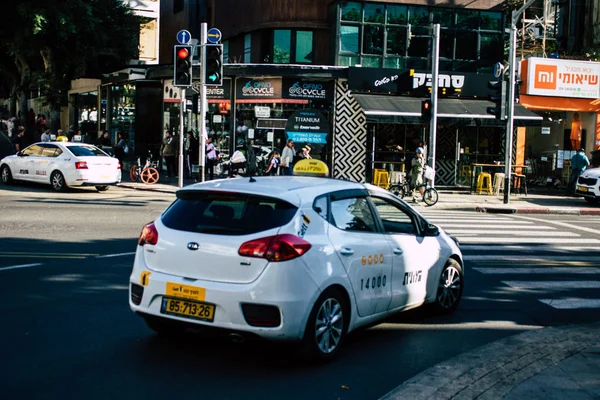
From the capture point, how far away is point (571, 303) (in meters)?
9.62

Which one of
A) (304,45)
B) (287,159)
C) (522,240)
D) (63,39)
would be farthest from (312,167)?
(63,39)

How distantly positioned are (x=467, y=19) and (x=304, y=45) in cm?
711

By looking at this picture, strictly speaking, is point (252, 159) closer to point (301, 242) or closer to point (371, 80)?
point (371, 80)

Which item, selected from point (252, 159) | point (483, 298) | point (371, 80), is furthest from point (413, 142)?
point (483, 298)

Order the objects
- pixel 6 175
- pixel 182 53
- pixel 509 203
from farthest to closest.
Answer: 1. pixel 509 203
2. pixel 6 175
3. pixel 182 53

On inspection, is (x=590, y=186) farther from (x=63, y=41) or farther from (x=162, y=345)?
(x=63, y=41)

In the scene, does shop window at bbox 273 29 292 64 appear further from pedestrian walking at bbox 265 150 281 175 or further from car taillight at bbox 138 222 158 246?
car taillight at bbox 138 222 158 246

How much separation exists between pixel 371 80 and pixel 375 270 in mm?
23857

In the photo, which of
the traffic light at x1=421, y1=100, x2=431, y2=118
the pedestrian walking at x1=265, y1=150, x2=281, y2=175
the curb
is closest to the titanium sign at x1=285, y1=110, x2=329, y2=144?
the pedestrian walking at x1=265, y1=150, x2=281, y2=175

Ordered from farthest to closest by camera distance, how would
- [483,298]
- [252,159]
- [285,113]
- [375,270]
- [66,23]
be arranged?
[66,23], [285,113], [252,159], [483,298], [375,270]

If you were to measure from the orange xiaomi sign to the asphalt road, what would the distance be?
849 inches

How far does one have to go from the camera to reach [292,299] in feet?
20.1

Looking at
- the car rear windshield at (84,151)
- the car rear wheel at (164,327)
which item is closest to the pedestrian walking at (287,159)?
the car rear windshield at (84,151)

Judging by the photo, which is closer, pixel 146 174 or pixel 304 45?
pixel 146 174
